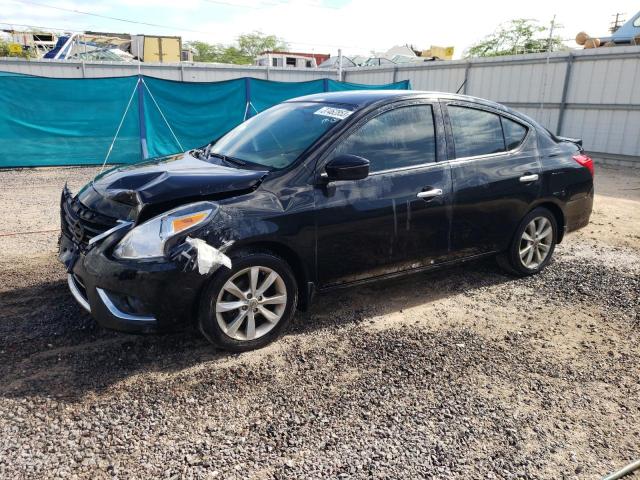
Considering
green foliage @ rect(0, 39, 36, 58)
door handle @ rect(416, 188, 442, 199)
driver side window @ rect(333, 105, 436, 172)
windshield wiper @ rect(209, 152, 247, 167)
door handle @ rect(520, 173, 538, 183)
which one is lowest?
door handle @ rect(416, 188, 442, 199)

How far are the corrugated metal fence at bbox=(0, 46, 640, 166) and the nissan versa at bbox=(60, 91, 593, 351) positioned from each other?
9967mm

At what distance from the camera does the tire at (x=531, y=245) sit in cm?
484

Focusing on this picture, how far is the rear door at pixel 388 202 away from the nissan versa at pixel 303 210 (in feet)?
0.03

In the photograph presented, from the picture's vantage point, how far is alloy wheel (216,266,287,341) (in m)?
3.32

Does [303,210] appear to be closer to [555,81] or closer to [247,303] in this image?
[247,303]

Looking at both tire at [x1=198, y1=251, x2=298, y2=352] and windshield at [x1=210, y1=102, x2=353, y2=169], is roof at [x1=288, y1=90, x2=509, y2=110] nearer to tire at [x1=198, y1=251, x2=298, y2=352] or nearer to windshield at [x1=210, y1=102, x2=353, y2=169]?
windshield at [x1=210, y1=102, x2=353, y2=169]

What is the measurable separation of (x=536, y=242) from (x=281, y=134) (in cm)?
271

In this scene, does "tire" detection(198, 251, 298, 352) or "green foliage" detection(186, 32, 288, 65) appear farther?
"green foliage" detection(186, 32, 288, 65)

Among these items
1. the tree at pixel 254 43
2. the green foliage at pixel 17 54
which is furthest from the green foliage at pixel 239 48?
the green foliage at pixel 17 54

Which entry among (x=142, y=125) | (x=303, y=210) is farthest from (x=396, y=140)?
(x=142, y=125)

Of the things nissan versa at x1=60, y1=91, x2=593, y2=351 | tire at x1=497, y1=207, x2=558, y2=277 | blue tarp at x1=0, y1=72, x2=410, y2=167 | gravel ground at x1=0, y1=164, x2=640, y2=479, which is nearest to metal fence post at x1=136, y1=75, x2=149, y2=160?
blue tarp at x1=0, y1=72, x2=410, y2=167

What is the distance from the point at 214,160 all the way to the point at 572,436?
3053mm

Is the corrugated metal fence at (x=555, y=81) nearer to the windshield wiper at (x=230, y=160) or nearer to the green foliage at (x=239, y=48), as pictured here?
the windshield wiper at (x=230, y=160)

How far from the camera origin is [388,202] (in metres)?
3.87
